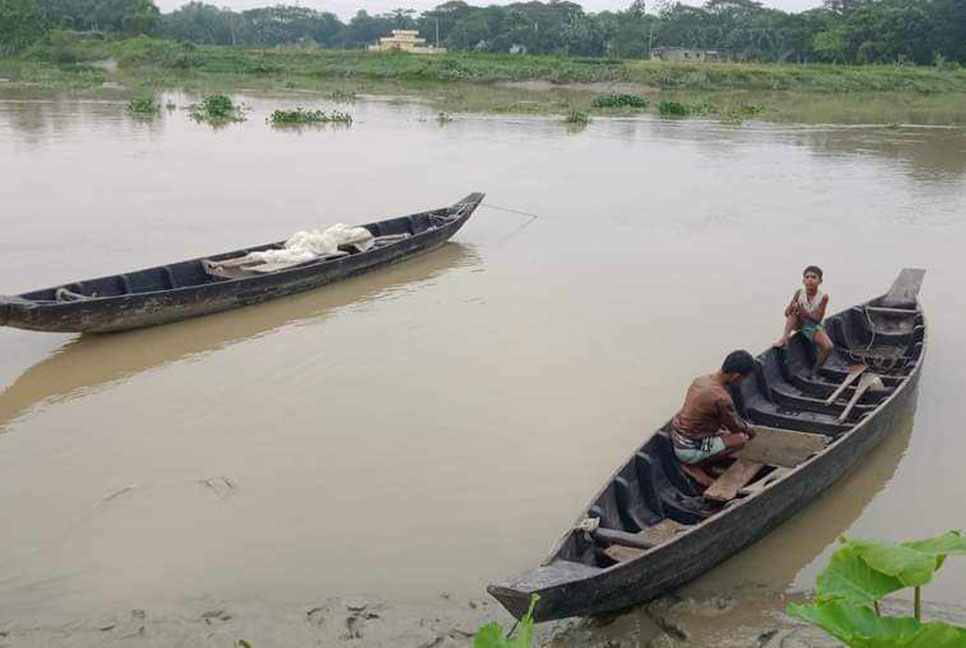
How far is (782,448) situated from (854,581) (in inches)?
134

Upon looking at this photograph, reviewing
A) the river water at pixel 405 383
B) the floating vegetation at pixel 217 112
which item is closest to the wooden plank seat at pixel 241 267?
the river water at pixel 405 383

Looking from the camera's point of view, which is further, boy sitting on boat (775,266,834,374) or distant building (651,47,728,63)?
distant building (651,47,728,63)

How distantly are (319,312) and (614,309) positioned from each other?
11.8ft

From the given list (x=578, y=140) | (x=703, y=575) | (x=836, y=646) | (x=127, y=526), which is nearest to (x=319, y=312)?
(x=127, y=526)

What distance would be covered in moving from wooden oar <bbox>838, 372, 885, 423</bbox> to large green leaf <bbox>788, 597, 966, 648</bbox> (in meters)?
4.43

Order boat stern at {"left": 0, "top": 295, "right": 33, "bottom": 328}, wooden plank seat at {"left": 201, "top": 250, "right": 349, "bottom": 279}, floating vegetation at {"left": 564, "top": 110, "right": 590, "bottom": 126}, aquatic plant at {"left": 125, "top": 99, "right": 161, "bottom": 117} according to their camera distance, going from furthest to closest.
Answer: floating vegetation at {"left": 564, "top": 110, "right": 590, "bottom": 126} < aquatic plant at {"left": 125, "top": 99, "right": 161, "bottom": 117} < wooden plank seat at {"left": 201, "top": 250, "right": 349, "bottom": 279} < boat stern at {"left": 0, "top": 295, "right": 33, "bottom": 328}

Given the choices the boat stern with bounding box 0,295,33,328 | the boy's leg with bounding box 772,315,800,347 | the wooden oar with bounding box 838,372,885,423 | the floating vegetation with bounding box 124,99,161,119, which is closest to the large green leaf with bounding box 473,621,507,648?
the wooden oar with bounding box 838,372,885,423

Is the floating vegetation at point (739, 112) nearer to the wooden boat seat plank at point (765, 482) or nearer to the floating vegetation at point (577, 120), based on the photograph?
the floating vegetation at point (577, 120)

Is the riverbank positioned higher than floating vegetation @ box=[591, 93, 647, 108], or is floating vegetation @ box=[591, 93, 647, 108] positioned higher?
the riverbank

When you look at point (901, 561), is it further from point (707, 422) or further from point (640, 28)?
point (640, 28)

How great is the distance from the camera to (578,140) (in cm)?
2741

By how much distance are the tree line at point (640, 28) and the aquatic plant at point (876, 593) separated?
6080cm

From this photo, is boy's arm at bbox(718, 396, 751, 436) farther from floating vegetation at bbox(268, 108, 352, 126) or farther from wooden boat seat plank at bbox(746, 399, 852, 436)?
floating vegetation at bbox(268, 108, 352, 126)

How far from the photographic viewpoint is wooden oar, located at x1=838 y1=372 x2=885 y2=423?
269 inches
